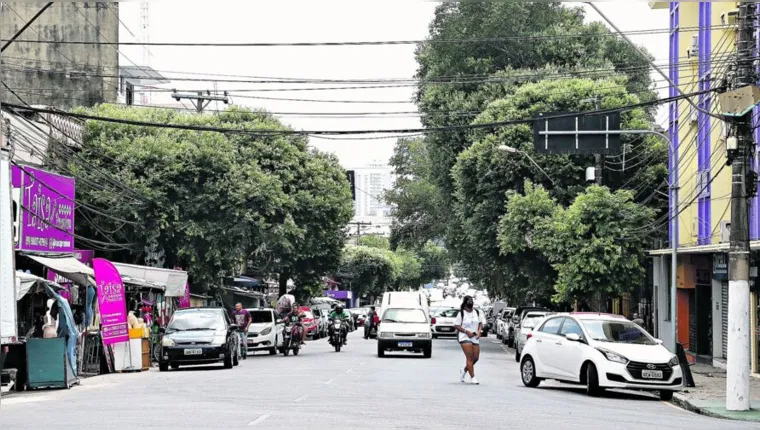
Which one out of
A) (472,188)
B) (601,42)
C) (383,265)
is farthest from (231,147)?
(383,265)

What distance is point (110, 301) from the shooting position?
27953 mm

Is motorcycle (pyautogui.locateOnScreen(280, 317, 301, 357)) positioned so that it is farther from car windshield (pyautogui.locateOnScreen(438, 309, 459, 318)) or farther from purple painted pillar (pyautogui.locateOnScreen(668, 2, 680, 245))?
car windshield (pyautogui.locateOnScreen(438, 309, 459, 318))

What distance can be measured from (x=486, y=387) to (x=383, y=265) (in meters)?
89.1

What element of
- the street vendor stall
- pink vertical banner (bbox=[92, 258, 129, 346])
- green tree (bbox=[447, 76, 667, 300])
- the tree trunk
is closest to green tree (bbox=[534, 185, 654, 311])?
green tree (bbox=[447, 76, 667, 300])

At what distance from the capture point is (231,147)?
151 ft

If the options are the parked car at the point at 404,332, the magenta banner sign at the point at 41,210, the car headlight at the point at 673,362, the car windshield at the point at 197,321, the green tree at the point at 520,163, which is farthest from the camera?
the green tree at the point at 520,163

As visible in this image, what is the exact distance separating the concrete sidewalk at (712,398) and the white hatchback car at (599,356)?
0.48 metres

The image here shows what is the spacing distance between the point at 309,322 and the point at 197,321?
27781 millimetres

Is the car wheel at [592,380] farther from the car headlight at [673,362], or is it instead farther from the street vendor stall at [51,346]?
the street vendor stall at [51,346]

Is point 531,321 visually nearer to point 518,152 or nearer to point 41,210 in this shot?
point 518,152

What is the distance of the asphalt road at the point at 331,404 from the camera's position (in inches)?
575

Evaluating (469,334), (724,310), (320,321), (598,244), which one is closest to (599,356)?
(469,334)

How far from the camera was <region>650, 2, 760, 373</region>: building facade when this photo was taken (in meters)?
31.7

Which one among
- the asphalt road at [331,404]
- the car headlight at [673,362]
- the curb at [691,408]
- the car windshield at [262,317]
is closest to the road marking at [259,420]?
the asphalt road at [331,404]
